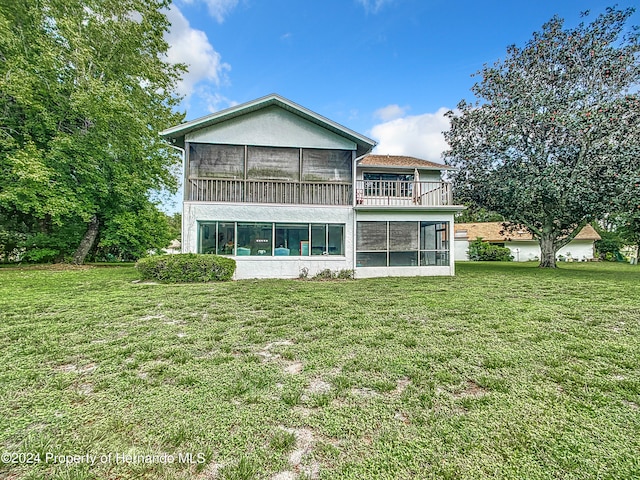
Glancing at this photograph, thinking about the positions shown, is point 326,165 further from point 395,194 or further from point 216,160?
point 216,160

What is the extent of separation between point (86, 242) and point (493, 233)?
36.7 m

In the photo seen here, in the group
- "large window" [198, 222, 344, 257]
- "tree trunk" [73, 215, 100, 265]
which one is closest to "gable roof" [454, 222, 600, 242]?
"large window" [198, 222, 344, 257]

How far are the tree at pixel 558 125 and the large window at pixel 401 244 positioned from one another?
5167mm

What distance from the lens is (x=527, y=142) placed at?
616 inches

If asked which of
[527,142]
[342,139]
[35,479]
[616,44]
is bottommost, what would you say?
[35,479]

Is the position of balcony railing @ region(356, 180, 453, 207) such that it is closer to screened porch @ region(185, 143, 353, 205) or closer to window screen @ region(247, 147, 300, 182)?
screened porch @ region(185, 143, 353, 205)

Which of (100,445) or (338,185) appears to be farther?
(338,185)

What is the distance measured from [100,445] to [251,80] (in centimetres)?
2225

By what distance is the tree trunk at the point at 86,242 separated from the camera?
649 inches

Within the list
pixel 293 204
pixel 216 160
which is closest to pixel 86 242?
pixel 216 160

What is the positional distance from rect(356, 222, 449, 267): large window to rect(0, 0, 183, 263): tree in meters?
12.9

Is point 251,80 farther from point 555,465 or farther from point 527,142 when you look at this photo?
point 555,465

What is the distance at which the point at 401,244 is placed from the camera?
12.9 m

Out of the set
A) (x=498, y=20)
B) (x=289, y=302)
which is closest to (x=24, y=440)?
(x=289, y=302)
